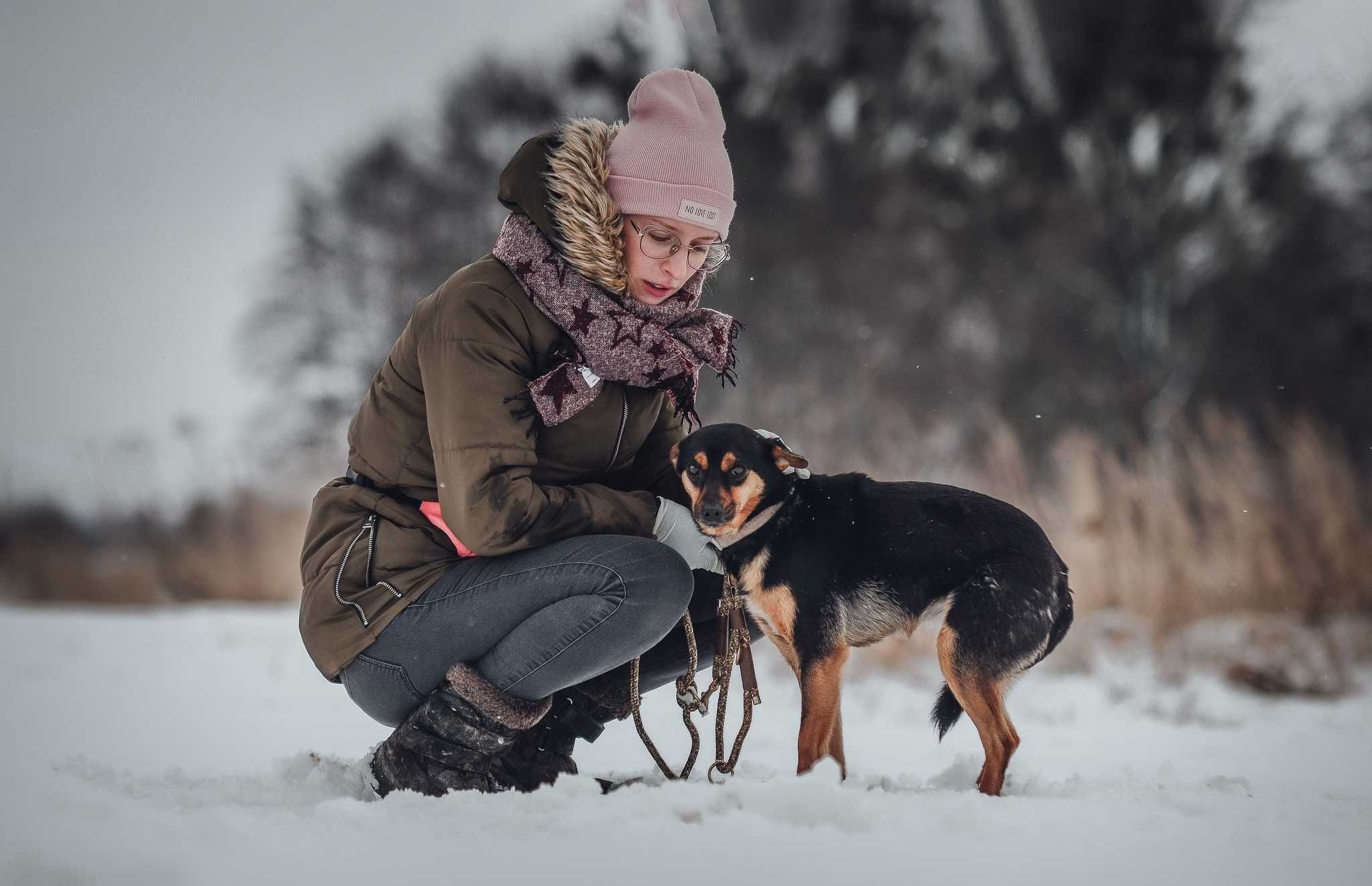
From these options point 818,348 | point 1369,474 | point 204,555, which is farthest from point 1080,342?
point 204,555

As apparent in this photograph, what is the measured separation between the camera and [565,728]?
8.95 ft

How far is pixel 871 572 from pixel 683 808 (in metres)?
0.98

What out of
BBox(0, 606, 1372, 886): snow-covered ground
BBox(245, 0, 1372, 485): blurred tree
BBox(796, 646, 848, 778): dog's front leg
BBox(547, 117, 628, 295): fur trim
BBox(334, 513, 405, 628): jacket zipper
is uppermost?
BBox(245, 0, 1372, 485): blurred tree

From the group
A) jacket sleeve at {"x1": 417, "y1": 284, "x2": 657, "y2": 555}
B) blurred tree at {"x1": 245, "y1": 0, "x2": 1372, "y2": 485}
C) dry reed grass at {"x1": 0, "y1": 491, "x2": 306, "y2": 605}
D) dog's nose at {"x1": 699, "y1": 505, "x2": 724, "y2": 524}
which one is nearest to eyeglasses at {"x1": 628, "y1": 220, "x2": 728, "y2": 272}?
jacket sleeve at {"x1": 417, "y1": 284, "x2": 657, "y2": 555}

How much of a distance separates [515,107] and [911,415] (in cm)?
542

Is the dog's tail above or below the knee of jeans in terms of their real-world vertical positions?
below

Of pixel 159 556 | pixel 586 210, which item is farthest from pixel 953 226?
pixel 586 210

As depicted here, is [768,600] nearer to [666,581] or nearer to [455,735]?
[666,581]

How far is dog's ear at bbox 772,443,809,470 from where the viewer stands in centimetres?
295

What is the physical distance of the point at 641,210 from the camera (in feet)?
8.03

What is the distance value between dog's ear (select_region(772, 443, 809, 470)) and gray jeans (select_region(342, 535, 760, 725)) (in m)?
0.69

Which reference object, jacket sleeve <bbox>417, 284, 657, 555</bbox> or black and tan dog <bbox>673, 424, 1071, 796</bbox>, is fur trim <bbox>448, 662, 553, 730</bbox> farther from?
black and tan dog <bbox>673, 424, 1071, 796</bbox>

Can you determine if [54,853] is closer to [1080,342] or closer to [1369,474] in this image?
[1369,474]

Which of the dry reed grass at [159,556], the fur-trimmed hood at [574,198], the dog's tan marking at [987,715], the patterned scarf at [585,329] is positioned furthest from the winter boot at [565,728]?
the dry reed grass at [159,556]
